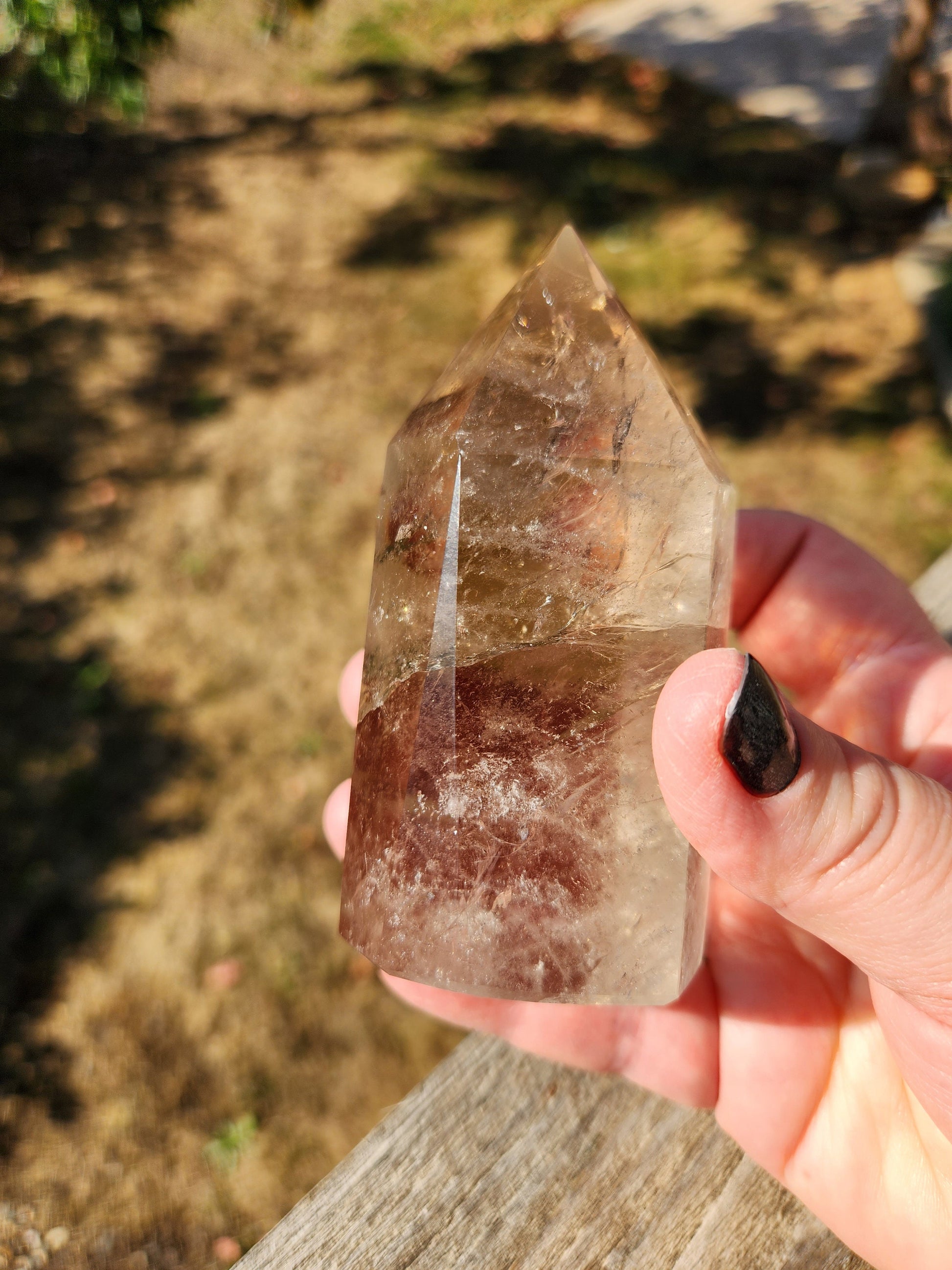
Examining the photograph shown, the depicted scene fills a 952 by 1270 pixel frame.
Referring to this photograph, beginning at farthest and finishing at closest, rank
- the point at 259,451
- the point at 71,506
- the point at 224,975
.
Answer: the point at 259,451, the point at 71,506, the point at 224,975

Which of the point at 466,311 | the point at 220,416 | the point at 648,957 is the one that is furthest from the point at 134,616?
the point at 648,957

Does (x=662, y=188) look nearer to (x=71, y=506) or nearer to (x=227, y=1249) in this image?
(x=71, y=506)

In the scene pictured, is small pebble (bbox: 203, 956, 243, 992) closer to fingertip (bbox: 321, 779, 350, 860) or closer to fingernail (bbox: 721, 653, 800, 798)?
fingertip (bbox: 321, 779, 350, 860)

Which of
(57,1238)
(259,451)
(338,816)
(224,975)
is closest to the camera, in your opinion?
(338,816)

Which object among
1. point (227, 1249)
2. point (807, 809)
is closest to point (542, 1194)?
point (807, 809)

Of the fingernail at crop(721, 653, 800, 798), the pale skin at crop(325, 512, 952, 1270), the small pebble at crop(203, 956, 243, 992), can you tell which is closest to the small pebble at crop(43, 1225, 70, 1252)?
the small pebble at crop(203, 956, 243, 992)

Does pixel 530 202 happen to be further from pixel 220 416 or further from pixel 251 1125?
pixel 251 1125

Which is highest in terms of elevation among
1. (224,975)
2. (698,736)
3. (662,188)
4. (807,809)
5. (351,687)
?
(662,188)

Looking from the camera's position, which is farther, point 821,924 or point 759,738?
point 821,924

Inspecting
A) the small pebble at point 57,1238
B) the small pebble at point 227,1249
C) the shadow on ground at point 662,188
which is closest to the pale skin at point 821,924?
the small pebble at point 227,1249
